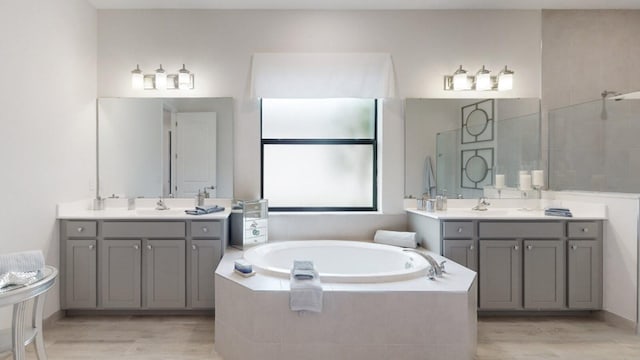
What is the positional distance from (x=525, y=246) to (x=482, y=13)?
2.23m

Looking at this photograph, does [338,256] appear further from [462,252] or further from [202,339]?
[202,339]

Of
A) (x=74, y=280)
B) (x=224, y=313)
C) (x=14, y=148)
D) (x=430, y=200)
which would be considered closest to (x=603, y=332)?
(x=430, y=200)

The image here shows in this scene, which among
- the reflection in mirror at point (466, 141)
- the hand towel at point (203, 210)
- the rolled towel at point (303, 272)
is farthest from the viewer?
the reflection in mirror at point (466, 141)

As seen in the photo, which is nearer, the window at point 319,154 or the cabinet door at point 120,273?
the cabinet door at point 120,273

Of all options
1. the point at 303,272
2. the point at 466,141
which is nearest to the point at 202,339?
the point at 303,272

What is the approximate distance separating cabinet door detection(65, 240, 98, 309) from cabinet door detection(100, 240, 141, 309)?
84 mm

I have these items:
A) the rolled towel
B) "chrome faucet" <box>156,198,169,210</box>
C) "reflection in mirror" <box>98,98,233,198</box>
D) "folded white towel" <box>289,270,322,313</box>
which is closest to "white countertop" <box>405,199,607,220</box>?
→ the rolled towel

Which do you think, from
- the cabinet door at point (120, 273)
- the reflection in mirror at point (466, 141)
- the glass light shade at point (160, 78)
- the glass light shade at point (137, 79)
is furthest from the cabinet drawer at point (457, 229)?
the glass light shade at point (137, 79)

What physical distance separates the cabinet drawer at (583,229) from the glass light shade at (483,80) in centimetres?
143

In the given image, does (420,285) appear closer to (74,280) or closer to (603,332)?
(603,332)

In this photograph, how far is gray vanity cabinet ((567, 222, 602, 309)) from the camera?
2.90m

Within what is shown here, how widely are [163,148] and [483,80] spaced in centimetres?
313

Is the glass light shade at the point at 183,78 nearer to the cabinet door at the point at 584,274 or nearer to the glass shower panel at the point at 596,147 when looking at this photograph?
the glass shower panel at the point at 596,147

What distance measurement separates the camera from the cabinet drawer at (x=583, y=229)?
115 inches
